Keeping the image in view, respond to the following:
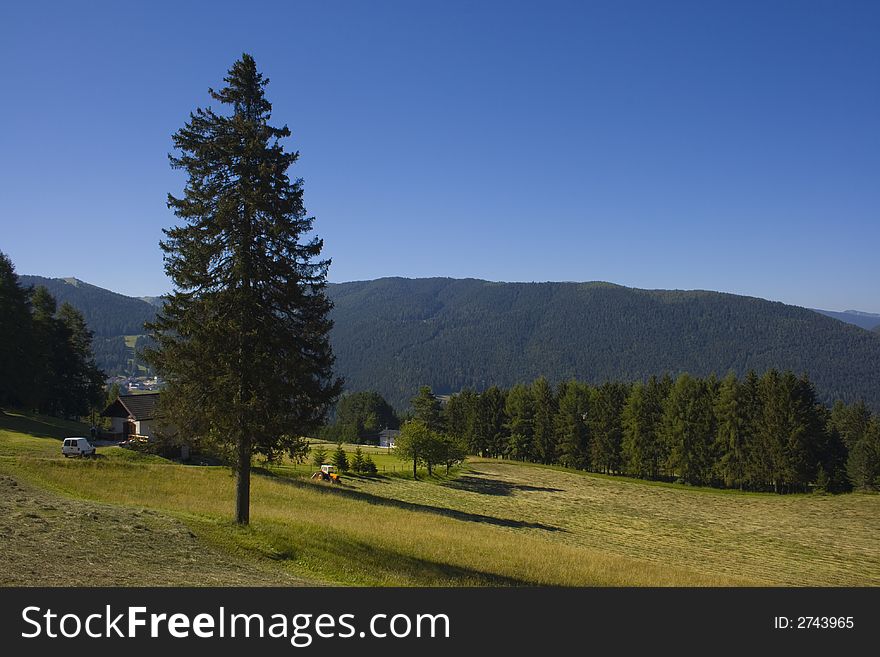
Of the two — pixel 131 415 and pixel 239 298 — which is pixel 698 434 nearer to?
pixel 131 415

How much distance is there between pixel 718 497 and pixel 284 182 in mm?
65849

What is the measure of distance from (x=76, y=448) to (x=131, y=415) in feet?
53.6

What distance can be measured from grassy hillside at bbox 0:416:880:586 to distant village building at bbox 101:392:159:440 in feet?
11.6

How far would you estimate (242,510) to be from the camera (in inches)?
816

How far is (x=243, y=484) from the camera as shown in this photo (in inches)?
→ 827

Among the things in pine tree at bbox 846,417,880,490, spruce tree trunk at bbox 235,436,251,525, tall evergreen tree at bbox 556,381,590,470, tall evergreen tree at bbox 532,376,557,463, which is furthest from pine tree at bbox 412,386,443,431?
spruce tree trunk at bbox 235,436,251,525

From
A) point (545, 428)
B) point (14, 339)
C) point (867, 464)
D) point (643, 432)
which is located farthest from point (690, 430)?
point (14, 339)

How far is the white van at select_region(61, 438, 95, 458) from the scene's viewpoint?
3494cm

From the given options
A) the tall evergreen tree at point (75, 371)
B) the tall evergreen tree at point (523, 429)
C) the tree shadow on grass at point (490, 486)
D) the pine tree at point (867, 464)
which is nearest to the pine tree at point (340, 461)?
the tree shadow on grass at point (490, 486)

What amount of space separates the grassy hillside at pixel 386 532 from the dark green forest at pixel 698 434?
9.45 meters

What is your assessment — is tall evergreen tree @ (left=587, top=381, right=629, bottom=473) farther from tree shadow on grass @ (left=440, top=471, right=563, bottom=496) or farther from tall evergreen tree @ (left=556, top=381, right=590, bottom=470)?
tree shadow on grass @ (left=440, top=471, right=563, bottom=496)

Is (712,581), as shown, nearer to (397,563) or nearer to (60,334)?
(397,563)
